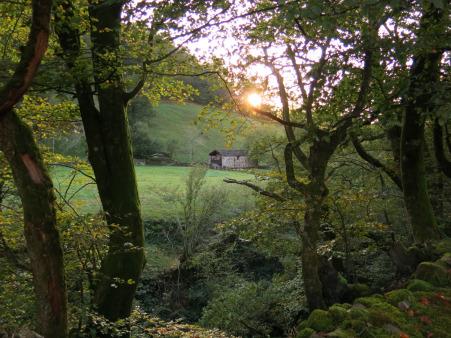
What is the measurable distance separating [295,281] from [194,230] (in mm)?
9836

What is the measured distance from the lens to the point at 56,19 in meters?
5.76

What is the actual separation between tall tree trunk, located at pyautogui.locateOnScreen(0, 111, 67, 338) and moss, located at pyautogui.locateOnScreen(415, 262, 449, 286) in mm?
4667

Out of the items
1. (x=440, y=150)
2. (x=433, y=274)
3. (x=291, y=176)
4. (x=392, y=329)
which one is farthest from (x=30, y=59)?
(x=440, y=150)

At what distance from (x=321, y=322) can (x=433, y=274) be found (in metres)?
2.37

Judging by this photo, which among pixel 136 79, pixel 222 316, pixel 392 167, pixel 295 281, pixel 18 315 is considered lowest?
pixel 222 316

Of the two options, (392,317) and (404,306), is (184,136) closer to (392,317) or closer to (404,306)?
(404,306)

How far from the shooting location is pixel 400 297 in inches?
195

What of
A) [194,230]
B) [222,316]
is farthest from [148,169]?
[222,316]

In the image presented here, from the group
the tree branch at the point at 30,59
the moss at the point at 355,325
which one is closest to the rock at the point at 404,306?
the moss at the point at 355,325

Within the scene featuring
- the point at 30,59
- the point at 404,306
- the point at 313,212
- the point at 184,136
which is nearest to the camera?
the point at 30,59

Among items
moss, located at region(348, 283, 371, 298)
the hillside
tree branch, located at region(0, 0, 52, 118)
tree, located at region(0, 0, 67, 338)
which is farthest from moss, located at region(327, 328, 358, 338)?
the hillside

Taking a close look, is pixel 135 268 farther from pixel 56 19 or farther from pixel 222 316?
pixel 222 316

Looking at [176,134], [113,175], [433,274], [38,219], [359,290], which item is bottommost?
[359,290]

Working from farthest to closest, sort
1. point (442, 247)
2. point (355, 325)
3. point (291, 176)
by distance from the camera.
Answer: point (291, 176), point (442, 247), point (355, 325)
